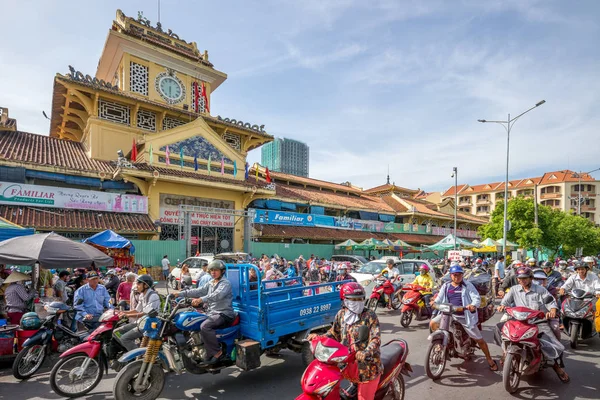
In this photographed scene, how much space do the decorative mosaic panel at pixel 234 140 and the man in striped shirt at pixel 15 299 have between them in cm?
1851

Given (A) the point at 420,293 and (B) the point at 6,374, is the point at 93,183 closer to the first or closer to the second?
(B) the point at 6,374

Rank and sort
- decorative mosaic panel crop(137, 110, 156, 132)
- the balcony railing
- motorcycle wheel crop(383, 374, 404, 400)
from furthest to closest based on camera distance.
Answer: the balcony railing < decorative mosaic panel crop(137, 110, 156, 132) < motorcycle wheel crop(383, 374, 404, 400)

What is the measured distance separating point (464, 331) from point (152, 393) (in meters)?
4.69

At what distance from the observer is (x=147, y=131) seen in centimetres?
2133

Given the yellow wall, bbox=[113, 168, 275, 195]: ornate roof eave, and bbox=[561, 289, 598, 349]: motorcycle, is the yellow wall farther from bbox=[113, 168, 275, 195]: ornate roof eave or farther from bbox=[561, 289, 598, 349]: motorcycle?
bbox=[561, 289, 598, 349]: motorcycle

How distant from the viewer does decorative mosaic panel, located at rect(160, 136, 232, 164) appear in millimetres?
20170

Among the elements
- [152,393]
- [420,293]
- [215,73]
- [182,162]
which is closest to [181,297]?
[152,393]

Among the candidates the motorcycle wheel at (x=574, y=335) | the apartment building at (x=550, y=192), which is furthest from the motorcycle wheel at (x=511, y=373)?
the apartment building at (x=550, y=192)

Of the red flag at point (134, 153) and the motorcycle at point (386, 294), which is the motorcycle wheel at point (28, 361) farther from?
the red flag at point (134, 153)

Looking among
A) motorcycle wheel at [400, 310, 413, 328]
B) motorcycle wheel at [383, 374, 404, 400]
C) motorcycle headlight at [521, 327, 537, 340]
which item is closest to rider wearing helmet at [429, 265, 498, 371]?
motorcycle headlight at [521, 327, 537, 340]

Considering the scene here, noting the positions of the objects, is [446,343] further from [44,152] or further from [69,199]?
[44,152]

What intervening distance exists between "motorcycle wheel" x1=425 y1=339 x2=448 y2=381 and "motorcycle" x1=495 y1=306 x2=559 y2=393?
0.84 meters

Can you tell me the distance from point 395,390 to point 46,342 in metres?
5.43

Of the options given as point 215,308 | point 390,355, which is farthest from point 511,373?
point 215,308
